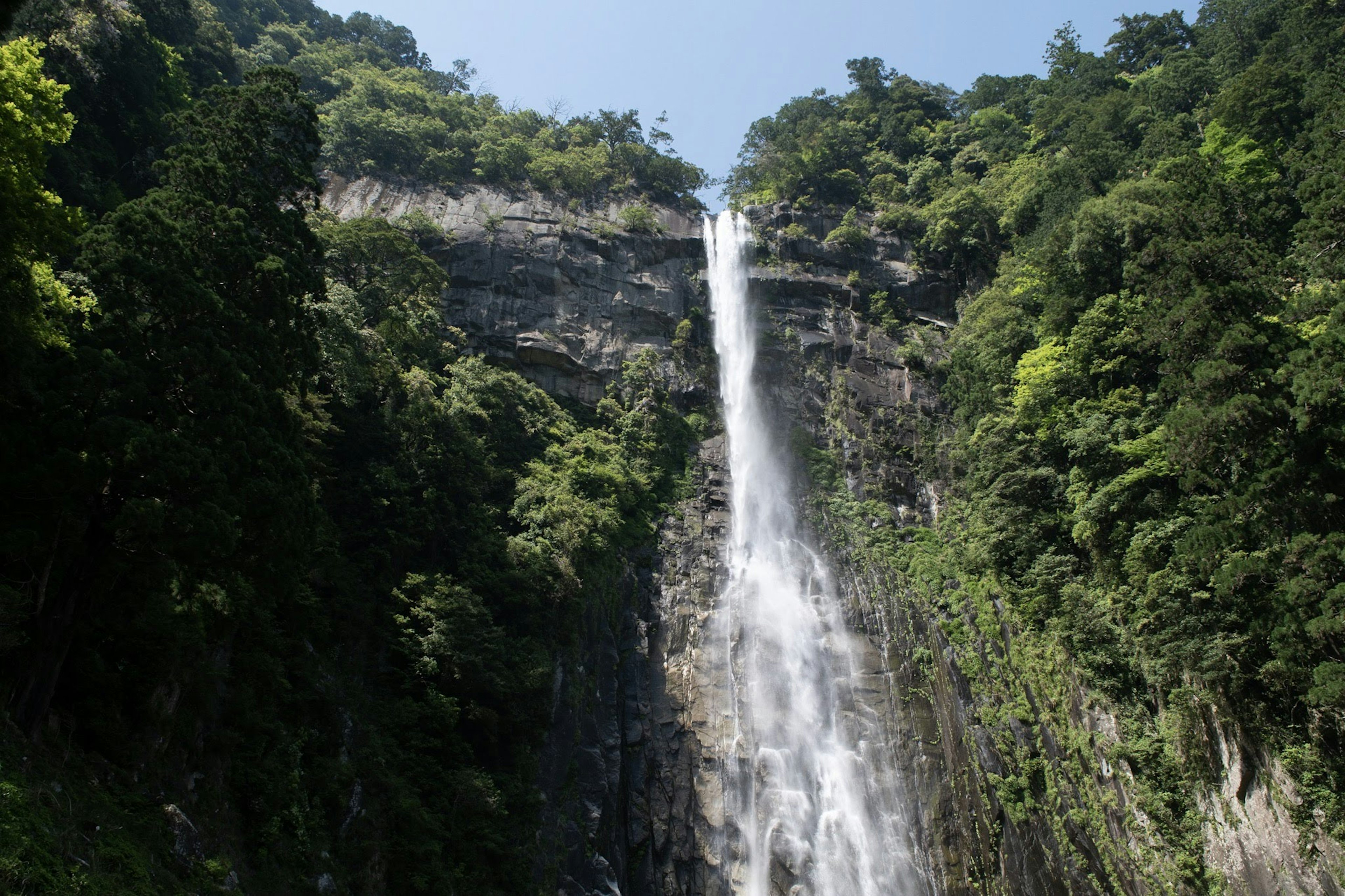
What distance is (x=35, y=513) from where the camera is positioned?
33.5 ft

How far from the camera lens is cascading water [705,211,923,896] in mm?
19641

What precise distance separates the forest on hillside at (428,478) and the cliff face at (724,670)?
29.2 inches

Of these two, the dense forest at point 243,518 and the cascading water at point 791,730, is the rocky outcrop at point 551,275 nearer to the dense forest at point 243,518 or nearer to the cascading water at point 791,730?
the dense forest at point 243,518

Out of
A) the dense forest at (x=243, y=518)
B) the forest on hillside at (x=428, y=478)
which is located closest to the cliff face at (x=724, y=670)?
the forest on hillside at (x=428, y=478)

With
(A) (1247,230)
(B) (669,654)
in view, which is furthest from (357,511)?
(A) (1247,230)

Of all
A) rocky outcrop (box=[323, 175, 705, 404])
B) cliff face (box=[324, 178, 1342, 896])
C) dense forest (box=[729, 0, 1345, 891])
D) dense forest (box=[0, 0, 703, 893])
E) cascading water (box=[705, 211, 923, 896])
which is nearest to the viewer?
dense forest (box=[0, 0, 703, 893])

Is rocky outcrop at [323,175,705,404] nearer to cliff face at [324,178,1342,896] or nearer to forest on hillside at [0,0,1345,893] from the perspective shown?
cliff face at [324,178,1342,896]

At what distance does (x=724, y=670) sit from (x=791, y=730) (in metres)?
2.38

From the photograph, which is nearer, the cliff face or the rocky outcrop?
the cliff face

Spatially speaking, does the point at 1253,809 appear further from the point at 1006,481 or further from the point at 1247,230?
the point at 1247,230

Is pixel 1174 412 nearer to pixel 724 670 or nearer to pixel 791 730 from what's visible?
pixel 791 730

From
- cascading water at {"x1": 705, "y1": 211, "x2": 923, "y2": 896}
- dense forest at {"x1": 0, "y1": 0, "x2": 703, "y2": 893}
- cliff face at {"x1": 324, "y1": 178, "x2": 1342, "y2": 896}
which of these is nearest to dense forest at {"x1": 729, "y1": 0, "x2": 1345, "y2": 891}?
cliff face at {"x1": 324, "y1": 178, "x2": 1342, "y2": 896}

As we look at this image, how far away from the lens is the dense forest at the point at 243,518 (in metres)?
10.5

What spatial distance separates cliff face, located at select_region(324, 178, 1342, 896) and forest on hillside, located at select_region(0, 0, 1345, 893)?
74cm
